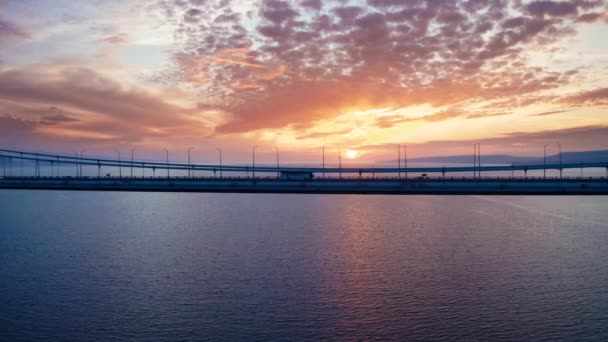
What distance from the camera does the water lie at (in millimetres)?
19969

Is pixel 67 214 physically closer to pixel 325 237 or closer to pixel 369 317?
pixel 325 237

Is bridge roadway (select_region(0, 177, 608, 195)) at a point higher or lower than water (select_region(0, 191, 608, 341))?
higher

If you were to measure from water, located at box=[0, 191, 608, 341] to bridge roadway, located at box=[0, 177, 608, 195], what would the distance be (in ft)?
130

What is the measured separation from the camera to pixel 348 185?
10225cm

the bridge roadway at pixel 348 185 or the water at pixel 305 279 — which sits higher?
the bridge roadway at pixel 348 185

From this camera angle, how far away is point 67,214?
200ft

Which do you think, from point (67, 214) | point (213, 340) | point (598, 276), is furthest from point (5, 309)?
point (67, 214)

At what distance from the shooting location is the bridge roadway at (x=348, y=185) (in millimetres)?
89562

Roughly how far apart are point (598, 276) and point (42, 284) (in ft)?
111

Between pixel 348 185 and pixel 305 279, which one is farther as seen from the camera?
pixel 348 185

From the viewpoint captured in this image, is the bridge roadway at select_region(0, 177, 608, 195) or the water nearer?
the water

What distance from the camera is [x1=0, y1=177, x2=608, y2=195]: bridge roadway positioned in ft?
294

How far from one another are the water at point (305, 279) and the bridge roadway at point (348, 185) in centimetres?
3950

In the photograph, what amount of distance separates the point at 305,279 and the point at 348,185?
248ft
